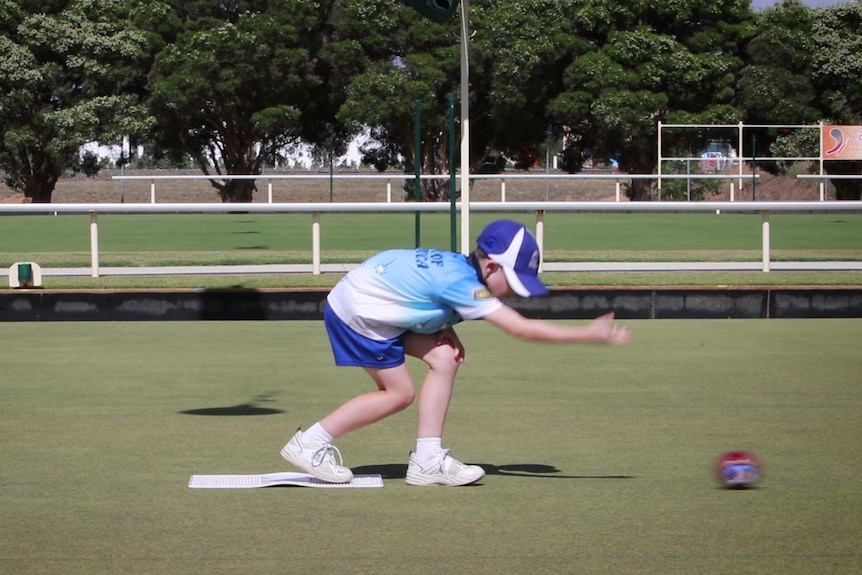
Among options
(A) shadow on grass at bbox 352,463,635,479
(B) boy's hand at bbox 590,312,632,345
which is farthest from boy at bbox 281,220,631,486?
(A) shadow on grass at bbox 352,463,635,479

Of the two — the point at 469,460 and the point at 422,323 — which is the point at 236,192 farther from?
the point at 422,323

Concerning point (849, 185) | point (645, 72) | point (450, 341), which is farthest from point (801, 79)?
point (450, 341)

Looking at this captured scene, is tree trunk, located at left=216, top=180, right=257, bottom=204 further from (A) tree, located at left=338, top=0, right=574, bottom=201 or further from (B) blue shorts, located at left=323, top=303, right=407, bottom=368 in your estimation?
(B) blue shorts, located at left=323, top=303, right=407, bottom=368

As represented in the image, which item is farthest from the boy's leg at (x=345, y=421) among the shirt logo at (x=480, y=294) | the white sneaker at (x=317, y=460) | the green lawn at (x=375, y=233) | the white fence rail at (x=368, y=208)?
the green lawn at (x=375, y=233)

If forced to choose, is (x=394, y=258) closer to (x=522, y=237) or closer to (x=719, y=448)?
(x=522, y=237)

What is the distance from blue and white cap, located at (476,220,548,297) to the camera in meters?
4.36

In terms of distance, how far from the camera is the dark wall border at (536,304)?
10352 millimetres

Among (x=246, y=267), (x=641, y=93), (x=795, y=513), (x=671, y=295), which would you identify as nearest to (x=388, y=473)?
(x=795, y=513)

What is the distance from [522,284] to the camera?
14.3 feet

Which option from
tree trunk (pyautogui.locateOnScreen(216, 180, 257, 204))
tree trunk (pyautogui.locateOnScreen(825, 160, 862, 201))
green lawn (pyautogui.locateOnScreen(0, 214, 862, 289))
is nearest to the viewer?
green lawn (pyautogui.locateOnScreen(0, 214, 862, 289))

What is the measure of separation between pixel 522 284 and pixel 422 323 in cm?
39

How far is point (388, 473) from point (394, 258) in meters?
0.84

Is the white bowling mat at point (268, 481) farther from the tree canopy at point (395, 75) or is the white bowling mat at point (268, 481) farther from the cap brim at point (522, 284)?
the tree canopy at point (395, 75)

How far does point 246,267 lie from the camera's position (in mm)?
12586
